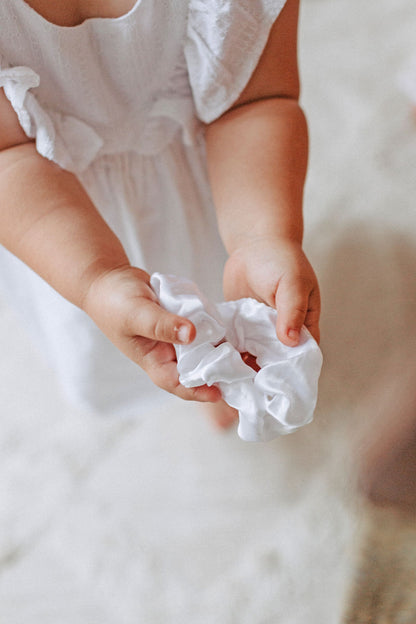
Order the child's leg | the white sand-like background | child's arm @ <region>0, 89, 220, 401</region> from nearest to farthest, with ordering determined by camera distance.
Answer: the child's leg < child's arm @ <region>0, 89, 220, 401</region> < the white sand-like background

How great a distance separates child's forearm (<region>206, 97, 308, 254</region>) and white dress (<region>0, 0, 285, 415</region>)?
26 millimetres

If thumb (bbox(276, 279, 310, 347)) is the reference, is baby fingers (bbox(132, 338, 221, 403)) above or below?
below

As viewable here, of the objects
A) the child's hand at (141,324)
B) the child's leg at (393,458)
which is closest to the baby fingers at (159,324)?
the child's hand at (141,324)

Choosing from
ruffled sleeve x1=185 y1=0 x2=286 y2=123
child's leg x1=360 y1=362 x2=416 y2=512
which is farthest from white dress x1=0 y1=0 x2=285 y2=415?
child's leg x1=360 y1=362 x2=416 y2=512

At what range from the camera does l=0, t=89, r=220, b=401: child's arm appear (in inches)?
17.2

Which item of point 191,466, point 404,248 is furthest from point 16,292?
point 404,248

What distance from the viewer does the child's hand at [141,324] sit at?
1.31 feet

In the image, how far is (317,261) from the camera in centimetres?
91

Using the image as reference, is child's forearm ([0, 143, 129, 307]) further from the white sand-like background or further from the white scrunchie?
the white sand-like background

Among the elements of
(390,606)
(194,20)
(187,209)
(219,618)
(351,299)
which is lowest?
(219,618)

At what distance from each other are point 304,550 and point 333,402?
189 mm

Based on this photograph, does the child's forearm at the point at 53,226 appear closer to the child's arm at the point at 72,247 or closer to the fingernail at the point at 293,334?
the child's arm at the point at 72,247

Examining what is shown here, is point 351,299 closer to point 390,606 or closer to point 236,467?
point 236,467

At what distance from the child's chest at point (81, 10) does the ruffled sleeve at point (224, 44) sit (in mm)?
54
